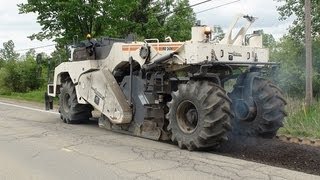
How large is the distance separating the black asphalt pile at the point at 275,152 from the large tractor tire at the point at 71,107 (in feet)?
15.5

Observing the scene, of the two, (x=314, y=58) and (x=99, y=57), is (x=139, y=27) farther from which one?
(x=99, y=57)

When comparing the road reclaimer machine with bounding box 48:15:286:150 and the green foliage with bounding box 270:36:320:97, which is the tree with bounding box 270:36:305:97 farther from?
the road reclaimer machine with bounding box 48:15:286:150

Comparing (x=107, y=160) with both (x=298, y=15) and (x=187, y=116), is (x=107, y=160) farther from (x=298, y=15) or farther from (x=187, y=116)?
(x=298, y=15)

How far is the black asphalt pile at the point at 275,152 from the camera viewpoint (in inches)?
298

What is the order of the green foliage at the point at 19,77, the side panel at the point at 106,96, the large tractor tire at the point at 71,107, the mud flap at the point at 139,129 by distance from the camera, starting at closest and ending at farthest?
the mud flap at the point at 139,129 → the side panel at the point at 106,96 → the large tractor tire at the point at 71,107 → the green foliage at the point at 19,77

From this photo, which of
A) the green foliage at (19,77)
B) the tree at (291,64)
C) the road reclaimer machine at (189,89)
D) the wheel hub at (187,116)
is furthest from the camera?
the green foliage at (19,77)

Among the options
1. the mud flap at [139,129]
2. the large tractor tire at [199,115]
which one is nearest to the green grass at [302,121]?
the large tractor tire at [199,115]

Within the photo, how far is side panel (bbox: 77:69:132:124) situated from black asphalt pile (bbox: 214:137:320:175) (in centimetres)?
243

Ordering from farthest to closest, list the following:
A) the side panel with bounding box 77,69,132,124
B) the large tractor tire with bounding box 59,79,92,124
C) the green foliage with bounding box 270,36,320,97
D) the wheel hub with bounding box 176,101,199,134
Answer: the green foliage with bounding box 270,36,320,97, the large tractor tire with bounding box 59,79,92,124, the side panel with bounding box 77,69,132,124, the wheel hub with bounding box 176,101,199,134

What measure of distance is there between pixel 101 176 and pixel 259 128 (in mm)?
3847

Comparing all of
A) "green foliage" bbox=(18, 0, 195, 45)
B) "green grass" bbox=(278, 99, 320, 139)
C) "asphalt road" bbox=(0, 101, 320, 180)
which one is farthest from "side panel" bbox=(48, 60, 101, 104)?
"green foliage" bbox=(18, 0, 195, 45)

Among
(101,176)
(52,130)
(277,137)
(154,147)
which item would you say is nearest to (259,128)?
(277,137)

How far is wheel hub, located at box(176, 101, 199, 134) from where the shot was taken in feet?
29.5

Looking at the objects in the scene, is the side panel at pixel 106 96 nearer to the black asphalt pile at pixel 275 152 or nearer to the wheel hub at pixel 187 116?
the wheel hub at pixel 187 116
